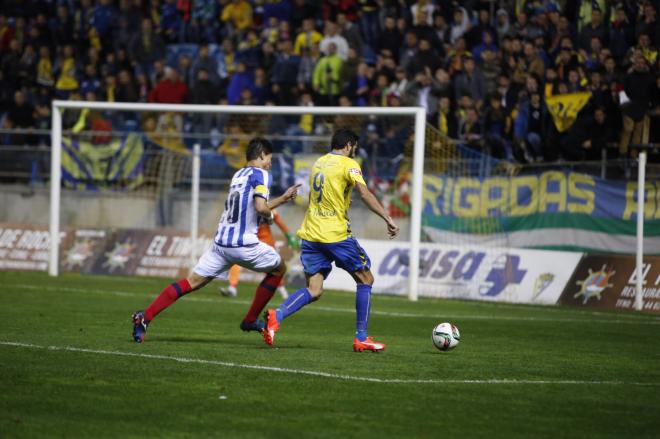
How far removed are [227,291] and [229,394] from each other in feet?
39.1

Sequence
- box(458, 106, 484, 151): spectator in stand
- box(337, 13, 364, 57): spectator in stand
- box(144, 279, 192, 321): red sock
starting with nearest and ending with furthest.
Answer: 1. box(144, 279, 192, 321): red sock
2. box(458, 106, 484, 151): spectator in stand
3. box(337, 13, 364, 57): spectator in stand

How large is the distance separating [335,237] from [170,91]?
643 inches

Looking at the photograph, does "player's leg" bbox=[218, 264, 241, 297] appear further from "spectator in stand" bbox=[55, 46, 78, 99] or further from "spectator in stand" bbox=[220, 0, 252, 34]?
"spectator in stand" bbox=[55, 46, 78, 99]

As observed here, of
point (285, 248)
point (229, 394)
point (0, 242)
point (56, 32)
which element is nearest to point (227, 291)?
point (285, 248)

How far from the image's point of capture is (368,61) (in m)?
26.4

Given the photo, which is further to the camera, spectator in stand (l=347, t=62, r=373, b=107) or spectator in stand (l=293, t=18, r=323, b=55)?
spectator in stand (l=293, t=18, r=323, b=55)

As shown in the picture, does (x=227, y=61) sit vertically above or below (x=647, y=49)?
below

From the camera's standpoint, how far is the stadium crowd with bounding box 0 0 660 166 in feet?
69.9

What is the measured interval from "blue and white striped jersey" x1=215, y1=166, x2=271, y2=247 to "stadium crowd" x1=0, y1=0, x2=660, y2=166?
1001 cm

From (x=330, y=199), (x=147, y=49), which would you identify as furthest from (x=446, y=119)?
(x=330, y=199)

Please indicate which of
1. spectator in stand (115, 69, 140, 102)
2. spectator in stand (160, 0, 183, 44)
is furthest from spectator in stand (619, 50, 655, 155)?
spectator in stand (160, 0, 183, 44)

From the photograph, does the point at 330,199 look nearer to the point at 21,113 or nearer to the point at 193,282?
the point at 193,282

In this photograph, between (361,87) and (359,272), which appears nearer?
(359,272)

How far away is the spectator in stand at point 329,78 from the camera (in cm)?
2558
